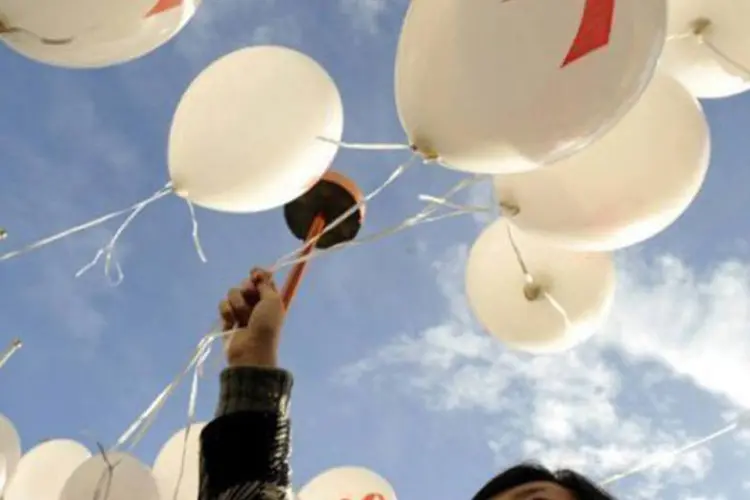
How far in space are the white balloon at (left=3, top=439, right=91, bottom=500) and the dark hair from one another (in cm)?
197

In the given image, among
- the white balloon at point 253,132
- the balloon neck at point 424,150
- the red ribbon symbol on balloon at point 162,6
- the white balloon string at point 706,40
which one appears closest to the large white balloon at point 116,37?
the red ribbon symbol on balloon at point 162,6

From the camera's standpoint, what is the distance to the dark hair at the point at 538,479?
1.57 m

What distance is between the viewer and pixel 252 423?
1.49 m

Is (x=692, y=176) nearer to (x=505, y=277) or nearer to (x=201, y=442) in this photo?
(x=505, y=277)

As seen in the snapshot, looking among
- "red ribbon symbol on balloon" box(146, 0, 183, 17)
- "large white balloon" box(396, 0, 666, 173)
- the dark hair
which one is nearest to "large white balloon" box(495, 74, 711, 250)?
"large white balloon" box(396, 0, 666, 173)

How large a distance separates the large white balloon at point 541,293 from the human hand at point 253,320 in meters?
1.06

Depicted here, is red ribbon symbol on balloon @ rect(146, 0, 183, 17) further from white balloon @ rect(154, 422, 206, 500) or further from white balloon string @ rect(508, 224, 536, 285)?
white balloon @ rect(154, 422, 206, 500)

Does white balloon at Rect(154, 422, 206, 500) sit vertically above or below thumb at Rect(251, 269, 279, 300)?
below

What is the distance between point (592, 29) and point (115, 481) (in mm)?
1684

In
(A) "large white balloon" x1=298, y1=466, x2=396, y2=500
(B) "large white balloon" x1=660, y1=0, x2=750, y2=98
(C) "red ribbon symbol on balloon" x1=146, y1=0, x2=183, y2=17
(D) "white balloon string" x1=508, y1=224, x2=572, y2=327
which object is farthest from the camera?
(A) "large white balloon" x1=298, y1=466, x2=396, y2=500

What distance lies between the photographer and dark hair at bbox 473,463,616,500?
1572 millimetres

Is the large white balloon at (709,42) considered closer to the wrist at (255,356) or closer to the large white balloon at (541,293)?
the large white balloon at (541,293)

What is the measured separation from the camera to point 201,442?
4.92ft

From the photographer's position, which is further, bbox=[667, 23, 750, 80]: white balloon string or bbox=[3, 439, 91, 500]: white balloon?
bbox=[3, 439, 91, 500]: white balloon
